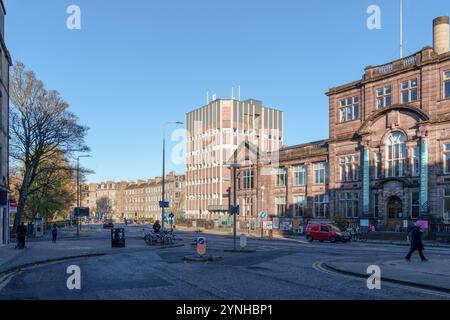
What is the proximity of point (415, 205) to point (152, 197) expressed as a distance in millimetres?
101573

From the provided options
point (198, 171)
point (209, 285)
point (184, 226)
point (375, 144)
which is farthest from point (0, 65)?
point (198, 171)

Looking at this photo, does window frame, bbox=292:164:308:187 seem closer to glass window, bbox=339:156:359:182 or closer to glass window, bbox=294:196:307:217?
glass window, bbox=294:196:307:217

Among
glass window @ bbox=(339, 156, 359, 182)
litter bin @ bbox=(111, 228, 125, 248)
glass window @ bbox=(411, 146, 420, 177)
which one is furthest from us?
glass window @ bbox=(339, 156, 359, 182)

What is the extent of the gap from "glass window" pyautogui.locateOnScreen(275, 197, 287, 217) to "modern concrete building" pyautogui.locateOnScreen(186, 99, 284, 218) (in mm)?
23310

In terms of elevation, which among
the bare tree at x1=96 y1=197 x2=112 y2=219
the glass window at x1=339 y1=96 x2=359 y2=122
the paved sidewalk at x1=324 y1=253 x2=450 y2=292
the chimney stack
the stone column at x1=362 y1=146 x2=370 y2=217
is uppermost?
the chimney stack

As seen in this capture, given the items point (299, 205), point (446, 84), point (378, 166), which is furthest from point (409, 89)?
point (299, 205)

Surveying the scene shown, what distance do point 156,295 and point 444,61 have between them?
125 feet

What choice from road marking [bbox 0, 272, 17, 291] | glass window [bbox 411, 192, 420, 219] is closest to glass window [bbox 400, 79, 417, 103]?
glass window [bbox 411, 192, 420, 219]

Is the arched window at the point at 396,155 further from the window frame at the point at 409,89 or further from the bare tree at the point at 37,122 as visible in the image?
the bare tree at the point at 37,122

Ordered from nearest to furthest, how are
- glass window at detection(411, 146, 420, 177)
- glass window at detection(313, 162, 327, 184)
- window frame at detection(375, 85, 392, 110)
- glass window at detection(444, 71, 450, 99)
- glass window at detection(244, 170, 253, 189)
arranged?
glass window at detection(444, 71, 450, 99)
glass window at detection(411, 146, 420, 177)
window frame at detection(375, 85, 392, 110)
glass window at detection(313, 162, 327, 184)
glass window at detection(244, 170, 253, 189)

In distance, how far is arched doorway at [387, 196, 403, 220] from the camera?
45.2 metres

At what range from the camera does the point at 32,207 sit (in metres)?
63.1

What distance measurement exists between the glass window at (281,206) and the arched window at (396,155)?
1820 cm
